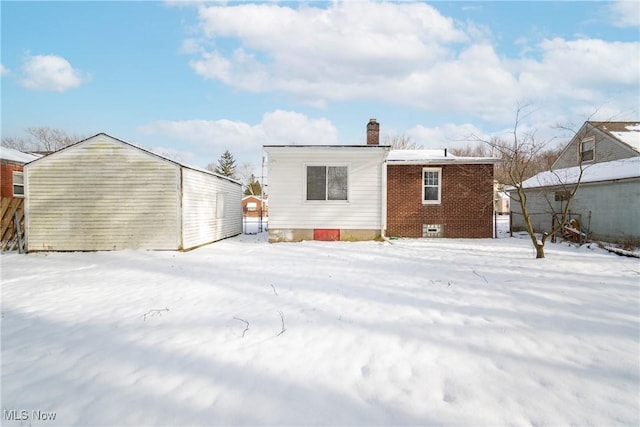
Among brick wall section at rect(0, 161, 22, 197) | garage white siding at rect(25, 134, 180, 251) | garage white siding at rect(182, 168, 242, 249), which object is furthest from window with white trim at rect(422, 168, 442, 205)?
brick wall section at rect(0, 161, 22, 197)

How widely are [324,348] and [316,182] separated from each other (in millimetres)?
9362

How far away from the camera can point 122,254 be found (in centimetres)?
984

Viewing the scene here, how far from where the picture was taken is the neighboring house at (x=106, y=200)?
408 inches

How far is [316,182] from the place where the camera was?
12.4 metres

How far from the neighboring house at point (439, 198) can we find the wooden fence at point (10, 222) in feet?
45.9

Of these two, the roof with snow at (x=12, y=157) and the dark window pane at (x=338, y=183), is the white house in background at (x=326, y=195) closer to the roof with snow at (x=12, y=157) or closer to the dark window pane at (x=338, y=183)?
the dark window pane at (x=338, y=183)

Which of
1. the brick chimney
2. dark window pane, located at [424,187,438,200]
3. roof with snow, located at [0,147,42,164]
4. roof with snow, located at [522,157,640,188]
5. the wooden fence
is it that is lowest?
the wooden fence

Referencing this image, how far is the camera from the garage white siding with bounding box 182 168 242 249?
10961 millimetres

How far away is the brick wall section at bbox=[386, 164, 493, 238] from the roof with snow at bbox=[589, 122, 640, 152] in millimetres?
9996

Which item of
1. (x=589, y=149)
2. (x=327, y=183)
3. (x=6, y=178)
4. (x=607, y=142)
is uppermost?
(x=607, y=142)

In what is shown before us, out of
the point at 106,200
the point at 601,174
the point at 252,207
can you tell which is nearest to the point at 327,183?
the point at 106,200

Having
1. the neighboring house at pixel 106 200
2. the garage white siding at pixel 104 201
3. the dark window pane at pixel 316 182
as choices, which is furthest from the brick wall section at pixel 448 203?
the garage white siding at pixel 104 201

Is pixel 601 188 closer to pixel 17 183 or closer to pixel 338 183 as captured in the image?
pixel 338 183

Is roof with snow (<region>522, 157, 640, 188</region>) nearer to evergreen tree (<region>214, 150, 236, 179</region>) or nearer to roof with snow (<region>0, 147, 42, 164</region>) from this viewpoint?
roof with snow (<region>0, 147, 42, 164</region>)
